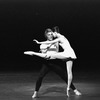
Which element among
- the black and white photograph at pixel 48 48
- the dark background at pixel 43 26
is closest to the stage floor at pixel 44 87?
the black and white photograph at pixel 48 48

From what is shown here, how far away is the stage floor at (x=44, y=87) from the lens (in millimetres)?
9578

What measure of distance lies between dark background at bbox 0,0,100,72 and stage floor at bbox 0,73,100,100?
7.58 ft

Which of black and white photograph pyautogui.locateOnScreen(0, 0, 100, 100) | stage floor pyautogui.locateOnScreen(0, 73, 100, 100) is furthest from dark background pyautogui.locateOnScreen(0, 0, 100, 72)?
stage floor pyautogui.locateOnScreen(0, 73, 100, 100)

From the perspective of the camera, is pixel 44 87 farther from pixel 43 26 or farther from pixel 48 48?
pixel 43 26

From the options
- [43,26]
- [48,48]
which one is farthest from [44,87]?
[43,26]

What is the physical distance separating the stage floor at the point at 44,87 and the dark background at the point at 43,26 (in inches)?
90.9

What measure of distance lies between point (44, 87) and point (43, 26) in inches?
266

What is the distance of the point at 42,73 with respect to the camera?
9523 mm

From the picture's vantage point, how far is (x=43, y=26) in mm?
17359
